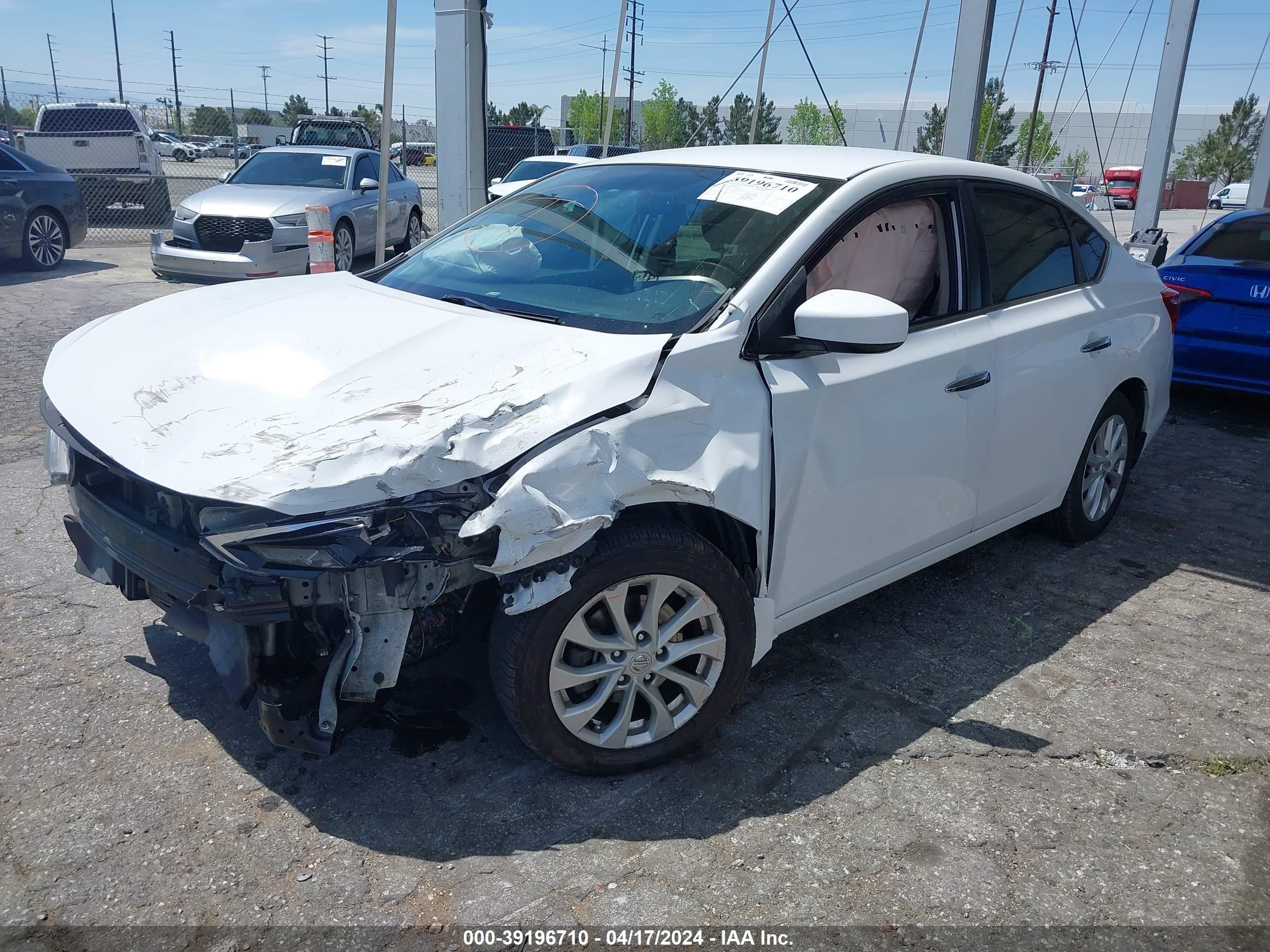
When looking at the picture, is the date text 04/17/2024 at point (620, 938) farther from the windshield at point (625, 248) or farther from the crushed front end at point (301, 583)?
the windshield at point (625, 248)

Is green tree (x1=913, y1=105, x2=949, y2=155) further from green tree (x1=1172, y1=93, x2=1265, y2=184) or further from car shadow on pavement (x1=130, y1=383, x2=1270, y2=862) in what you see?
car shadow on pavement (x1=130, y1=383, x2=1270, y2=862)

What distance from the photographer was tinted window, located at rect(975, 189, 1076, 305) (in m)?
3.76

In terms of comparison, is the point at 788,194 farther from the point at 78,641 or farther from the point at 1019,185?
the point at 78,641

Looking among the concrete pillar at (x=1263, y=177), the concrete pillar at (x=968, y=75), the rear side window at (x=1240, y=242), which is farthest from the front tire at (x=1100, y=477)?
the concrete pillar at (x=1263, y=177)

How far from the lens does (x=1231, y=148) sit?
60.0m

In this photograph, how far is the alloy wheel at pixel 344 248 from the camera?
1174cm

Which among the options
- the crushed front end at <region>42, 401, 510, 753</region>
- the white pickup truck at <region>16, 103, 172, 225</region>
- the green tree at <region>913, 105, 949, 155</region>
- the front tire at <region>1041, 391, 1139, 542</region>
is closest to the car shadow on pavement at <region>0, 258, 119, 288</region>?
the white pickup truck at <region>16, 103, 172, 225</region>

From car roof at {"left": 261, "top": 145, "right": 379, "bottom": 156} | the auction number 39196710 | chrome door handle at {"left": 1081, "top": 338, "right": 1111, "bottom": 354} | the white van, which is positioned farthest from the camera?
the white van

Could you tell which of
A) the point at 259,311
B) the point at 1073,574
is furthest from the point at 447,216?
the point at 1073,574

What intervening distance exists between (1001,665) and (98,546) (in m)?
3.04

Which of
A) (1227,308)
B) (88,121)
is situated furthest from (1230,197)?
(88,121)

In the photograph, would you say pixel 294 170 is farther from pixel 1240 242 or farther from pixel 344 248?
pixel 1240 242

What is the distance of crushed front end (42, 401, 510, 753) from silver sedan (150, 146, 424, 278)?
7.85 meters

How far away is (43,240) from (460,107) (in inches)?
275
